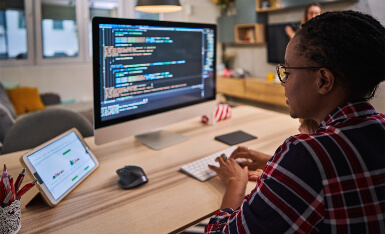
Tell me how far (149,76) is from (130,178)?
0.48 meters

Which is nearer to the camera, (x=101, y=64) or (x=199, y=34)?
(x=101, y=64)

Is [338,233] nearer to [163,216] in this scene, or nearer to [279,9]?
[163,216]

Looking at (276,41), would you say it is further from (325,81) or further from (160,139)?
(325,81)

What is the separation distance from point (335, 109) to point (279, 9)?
14.4ft

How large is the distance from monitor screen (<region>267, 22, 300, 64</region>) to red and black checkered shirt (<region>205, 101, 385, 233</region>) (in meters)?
4.16

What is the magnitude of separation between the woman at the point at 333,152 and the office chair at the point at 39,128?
3.89ft

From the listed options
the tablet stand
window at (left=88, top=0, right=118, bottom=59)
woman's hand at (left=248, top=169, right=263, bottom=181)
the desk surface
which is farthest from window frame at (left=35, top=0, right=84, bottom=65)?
woman's hand at (left=248, top=169, right=263, bottom=181)

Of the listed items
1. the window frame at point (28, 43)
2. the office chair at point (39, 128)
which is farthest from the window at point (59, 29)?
the office chair at point (39, 128)

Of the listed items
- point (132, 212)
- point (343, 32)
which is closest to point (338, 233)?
point (343, 32)

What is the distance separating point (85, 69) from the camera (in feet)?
16.7

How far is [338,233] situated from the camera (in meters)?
0.59

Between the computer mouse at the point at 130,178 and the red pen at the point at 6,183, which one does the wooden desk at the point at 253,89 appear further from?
the red pen at the point at 6,183

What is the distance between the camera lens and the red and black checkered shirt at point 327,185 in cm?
57

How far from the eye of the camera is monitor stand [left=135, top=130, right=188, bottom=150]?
1422mm
